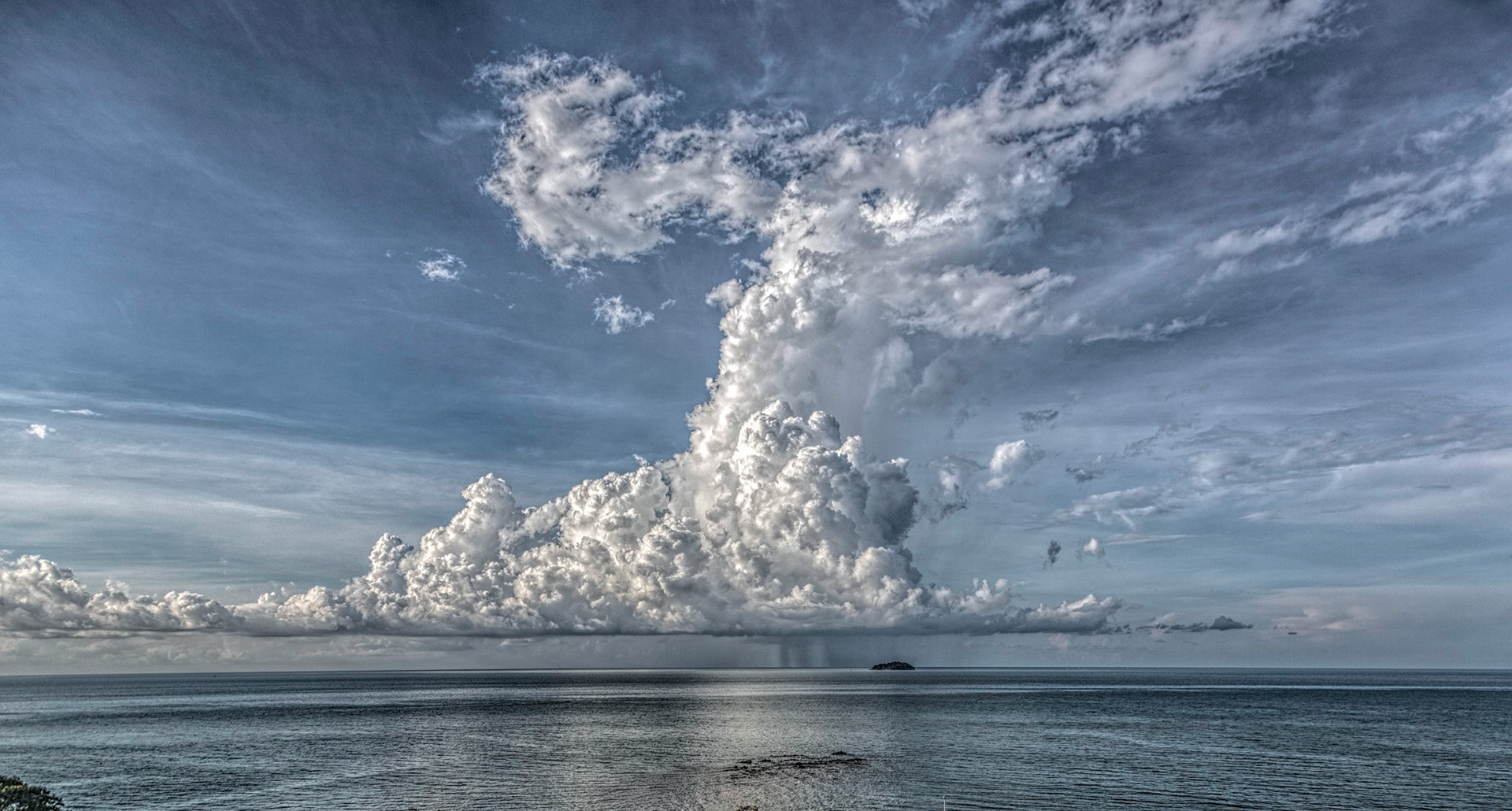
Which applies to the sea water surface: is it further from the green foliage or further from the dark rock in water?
the green foliage

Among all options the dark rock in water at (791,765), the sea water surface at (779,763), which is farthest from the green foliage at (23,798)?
the dark rock in water at (791,765)

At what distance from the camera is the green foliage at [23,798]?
64.2 meters

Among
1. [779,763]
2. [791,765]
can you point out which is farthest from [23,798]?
[791,765]

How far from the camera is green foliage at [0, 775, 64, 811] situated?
64.2 meters

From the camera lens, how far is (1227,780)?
87.9 meters

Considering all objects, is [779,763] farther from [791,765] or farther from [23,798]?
[23,798]

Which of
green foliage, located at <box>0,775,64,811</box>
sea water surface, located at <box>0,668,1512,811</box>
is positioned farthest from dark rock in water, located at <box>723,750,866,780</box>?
green foliage, located at <box>0,775,64,811</box>

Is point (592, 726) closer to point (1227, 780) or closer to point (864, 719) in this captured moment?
point (864, 719)

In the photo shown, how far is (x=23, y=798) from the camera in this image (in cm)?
6638

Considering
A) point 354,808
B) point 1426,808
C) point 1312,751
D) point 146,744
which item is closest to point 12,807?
point 354,808

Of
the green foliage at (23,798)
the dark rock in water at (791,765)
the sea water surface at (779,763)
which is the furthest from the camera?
the dark rock in water at (791,765)

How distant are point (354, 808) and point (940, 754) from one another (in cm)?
6862

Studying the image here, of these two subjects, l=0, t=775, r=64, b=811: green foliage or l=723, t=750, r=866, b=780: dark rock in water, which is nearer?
l=0, t=775, r=64, b=811: green foliage

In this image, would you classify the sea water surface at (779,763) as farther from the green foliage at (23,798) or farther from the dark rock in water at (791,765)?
the green foliage at (23,798)
